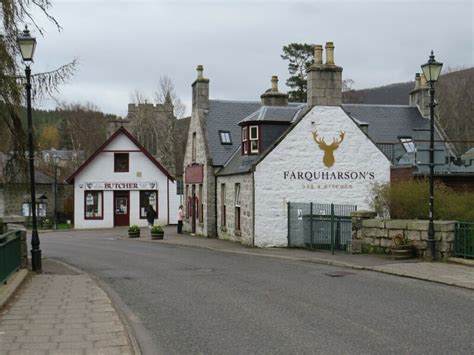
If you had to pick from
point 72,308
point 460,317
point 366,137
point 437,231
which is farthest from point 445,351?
point 366,137

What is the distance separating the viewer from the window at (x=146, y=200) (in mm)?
48656

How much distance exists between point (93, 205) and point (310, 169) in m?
25.5

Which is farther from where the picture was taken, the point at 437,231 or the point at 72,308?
the point at 437,231

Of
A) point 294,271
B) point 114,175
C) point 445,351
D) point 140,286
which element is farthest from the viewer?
point 114,175

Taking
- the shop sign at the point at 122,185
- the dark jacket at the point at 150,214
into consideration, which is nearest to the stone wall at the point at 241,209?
the dark jacket at the point at 150,214

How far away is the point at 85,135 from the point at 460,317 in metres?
69.0

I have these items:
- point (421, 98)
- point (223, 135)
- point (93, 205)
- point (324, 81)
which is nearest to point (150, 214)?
point (93, 205)

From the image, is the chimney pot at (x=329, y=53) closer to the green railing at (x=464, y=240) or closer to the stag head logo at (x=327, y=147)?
the stag head logo at (x=327, y=147)

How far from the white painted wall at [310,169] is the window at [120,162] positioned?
24.1 meters

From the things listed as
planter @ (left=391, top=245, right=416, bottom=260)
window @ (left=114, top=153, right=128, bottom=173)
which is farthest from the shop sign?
planter @ (left=391, top=245, right=416, bottom=260)

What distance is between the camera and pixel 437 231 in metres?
17.4

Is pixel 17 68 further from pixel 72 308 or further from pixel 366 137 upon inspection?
pixel 366 137

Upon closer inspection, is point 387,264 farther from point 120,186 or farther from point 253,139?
point 120,186

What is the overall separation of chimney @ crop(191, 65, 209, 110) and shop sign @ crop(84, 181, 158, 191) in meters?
15.1
